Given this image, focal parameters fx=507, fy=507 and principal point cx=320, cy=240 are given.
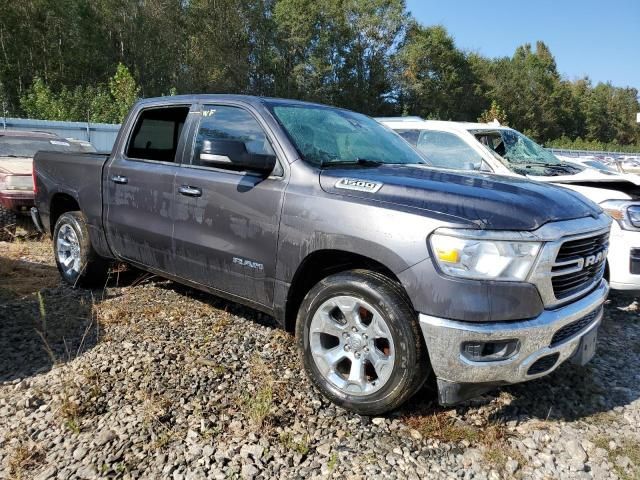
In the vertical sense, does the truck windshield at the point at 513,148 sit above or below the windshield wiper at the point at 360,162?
above

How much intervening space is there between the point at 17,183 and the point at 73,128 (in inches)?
354

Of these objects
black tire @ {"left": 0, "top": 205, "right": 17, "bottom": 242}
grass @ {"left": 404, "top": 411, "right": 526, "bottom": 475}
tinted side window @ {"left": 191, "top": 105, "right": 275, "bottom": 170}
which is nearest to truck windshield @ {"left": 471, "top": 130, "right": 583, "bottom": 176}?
tinted side window @ {"left": 191, "top": 105, "right": 275, "bottom": 170}

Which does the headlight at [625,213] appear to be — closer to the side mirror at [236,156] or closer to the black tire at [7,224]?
the side mirror at [236,156]

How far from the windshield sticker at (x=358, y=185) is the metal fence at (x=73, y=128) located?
1204 centimetres

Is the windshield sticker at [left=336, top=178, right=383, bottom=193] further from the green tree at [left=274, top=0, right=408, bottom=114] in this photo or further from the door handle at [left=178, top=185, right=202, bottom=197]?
the green tree at [left=274, top=0, right=408, bottom=114]

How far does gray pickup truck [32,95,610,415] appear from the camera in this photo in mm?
2402

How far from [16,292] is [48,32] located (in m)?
35.5

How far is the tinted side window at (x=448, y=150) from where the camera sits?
237 inches

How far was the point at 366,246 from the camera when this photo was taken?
2637mm

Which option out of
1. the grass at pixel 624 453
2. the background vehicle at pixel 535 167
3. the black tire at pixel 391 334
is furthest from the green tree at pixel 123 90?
the grass at pixel 624 453

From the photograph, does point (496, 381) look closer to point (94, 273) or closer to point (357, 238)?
point (357, 238)

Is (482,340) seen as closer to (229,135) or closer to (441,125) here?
(229,135)

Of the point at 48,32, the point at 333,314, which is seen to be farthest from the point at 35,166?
the point at 48,32

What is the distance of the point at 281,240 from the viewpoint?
9.97ft
